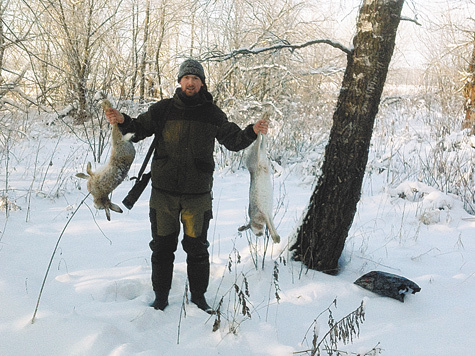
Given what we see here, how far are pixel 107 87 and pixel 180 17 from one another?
6800 millimetres

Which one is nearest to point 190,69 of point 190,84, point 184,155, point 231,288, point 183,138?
point 190,84

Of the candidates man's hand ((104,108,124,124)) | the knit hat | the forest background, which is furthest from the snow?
the knit hat

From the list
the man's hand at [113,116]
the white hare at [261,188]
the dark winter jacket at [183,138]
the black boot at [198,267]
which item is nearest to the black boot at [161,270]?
the black boot at [198,267]

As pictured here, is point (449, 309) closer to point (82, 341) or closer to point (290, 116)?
point (82, 341)

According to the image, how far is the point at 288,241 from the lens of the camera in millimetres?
3352

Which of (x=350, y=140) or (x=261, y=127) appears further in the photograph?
(x=350, y=140)

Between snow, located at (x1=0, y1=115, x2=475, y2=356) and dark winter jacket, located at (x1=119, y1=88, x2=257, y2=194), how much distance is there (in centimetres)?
73

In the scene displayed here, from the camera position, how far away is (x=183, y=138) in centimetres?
240

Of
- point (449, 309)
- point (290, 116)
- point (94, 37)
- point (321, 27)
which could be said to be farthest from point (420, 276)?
point (94, 37)

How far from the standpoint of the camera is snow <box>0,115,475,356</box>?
2104 millimetres

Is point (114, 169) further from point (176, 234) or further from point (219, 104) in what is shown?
point (219, 104)

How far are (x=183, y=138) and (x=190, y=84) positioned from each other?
0.36 metres

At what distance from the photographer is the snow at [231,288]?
2.10 metres

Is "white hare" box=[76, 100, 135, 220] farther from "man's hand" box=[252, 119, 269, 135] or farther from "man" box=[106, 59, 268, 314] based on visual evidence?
"man's hand" box=[252, 119, 269, 135]
